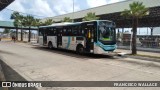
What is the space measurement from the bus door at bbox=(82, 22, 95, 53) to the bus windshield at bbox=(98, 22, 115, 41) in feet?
2.42

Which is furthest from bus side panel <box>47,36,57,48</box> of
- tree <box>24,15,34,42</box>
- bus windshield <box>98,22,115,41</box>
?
tree <box>24,15,34,42</box>

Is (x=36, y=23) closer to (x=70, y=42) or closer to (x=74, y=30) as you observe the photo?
(x=70, y=42)

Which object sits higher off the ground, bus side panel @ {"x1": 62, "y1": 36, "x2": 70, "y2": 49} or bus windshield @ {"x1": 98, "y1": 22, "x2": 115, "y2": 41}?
bus windshield @ {"x1": 98, "y1": 22, "x2": 115, "y2": 41}

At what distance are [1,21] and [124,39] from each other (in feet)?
188

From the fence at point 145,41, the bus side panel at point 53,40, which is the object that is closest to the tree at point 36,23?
the fence at point 145,41

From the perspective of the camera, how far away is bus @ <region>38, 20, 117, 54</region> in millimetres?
19578

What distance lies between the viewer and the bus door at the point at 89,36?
1995cm

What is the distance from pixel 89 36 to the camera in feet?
66.4

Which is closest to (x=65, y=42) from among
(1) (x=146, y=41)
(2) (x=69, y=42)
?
(2) (x=69, y=42)

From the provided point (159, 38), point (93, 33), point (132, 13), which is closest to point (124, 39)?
point (159, 38)

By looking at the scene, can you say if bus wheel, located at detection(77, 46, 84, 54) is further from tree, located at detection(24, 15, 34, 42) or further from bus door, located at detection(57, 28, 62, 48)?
tree, located at detection(24, 15, 34, 42)

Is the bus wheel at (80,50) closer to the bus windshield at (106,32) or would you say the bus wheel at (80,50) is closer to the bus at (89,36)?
the bus at (89,36)

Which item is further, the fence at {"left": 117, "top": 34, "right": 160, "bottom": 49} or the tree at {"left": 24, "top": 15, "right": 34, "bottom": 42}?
the tree at {"left": 24, "top": 15, "right": 34, "bottom": 42}

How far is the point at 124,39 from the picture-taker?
3353 cm
